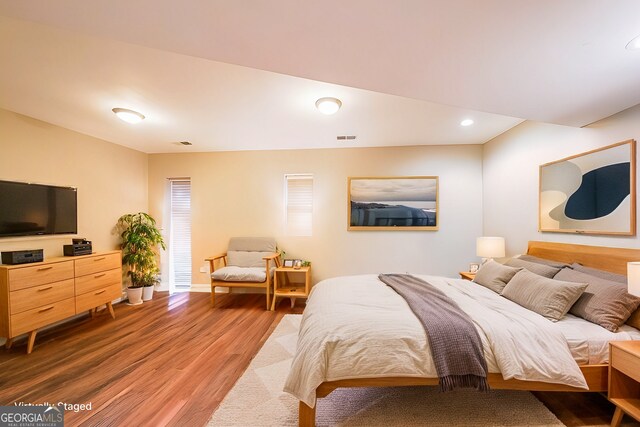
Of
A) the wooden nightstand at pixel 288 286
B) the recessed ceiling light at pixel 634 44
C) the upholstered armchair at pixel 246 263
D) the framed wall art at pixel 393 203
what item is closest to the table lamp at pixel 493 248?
Answer: the framed wall art at pixel 393 203

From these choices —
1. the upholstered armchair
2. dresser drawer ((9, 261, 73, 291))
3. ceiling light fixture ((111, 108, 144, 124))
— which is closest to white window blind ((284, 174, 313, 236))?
the upholstered armchair

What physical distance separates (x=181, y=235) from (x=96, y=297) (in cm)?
156

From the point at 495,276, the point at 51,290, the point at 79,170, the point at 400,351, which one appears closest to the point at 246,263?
the point at 51,290

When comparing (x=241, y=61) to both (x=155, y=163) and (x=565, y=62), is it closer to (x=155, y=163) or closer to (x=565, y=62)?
(x=565, y=62)

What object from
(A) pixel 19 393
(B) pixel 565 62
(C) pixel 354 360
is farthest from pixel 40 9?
(B) pixel 565 62

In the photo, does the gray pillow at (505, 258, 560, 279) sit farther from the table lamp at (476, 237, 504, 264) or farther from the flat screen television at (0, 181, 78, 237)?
the flat screen television at (0, 181, 78, 237)

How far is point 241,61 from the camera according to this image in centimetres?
144

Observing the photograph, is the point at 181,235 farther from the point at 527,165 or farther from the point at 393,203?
the point at 527,165

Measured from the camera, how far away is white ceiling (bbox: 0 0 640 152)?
42.8 inches

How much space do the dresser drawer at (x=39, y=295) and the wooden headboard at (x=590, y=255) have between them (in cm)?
522

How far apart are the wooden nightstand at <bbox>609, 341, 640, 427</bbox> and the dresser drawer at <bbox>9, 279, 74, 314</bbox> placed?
15.4 ft

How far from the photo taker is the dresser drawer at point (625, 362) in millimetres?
1301

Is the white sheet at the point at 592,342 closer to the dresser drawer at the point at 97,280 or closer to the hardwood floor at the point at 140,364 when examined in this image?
the hardwood floor at the point at 140,364

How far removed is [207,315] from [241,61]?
10.2 ft
